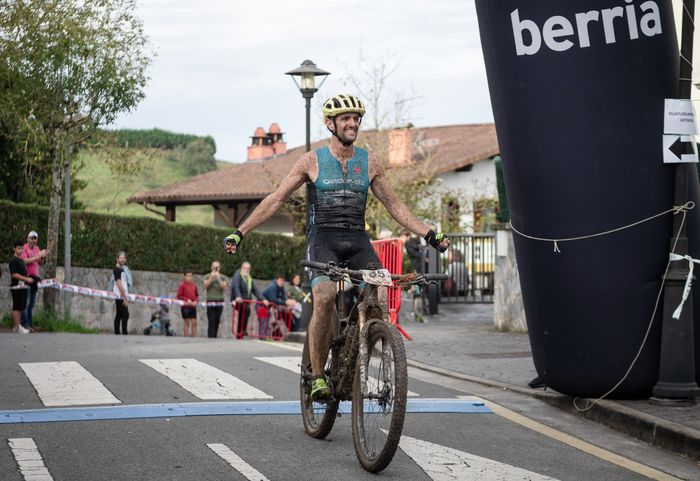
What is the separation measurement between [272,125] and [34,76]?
3824 cm

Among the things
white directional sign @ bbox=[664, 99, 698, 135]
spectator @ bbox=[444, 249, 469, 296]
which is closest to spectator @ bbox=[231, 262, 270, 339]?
spectator @ bbox=[444, 249, 469, 296]

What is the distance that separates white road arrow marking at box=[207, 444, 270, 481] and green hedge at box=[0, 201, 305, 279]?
644 inches

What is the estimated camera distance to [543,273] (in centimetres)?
716

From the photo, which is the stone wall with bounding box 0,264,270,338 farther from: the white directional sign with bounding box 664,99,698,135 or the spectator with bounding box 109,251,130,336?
the white directional sign with bounding box 664,99,698,135

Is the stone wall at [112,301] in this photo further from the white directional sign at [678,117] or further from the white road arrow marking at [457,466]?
the white directional sign at [678,117]

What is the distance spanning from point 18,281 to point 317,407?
11.8 meters

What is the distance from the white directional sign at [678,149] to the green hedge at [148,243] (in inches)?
669

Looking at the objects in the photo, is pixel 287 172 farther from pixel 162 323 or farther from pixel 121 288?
pixel 121 288

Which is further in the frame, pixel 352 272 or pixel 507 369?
pixel 507 369

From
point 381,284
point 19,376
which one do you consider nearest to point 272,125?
point 19,376

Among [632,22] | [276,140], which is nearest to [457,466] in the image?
[632,22]

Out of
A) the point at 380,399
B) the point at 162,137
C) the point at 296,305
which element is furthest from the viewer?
the point at 162,137

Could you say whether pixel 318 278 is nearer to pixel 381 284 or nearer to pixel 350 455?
pixel 381 284

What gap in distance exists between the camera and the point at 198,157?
91875 mm
